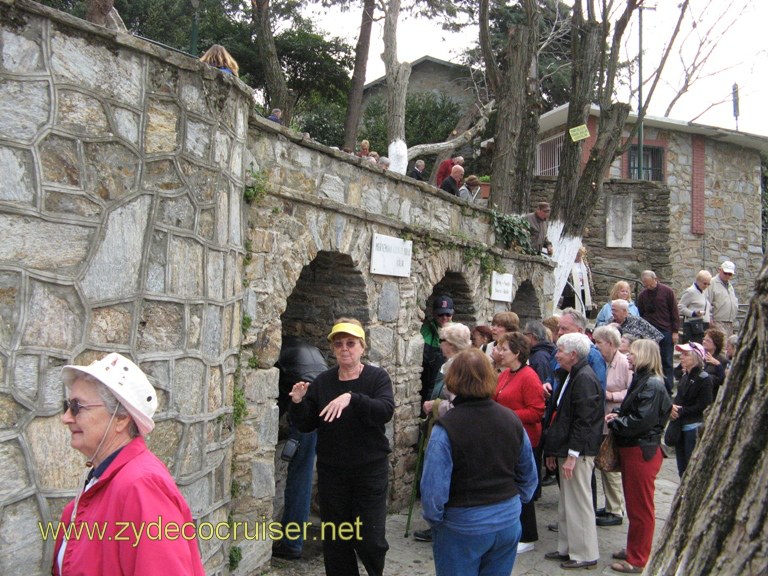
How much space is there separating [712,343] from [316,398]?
4.29m

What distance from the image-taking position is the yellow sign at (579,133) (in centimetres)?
1083

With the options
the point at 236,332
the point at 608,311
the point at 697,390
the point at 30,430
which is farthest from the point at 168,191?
the point at 608,311

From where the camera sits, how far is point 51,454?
3.20 m

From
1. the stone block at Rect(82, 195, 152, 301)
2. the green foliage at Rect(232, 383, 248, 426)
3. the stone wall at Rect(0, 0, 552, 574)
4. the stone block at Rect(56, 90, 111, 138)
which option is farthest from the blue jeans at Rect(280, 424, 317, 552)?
the stone block at Rect(56, 90, 111, 138)

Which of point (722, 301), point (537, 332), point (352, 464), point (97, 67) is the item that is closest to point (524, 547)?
point (537, 332)

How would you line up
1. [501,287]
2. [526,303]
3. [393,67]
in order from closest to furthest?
[501,287]
[526,303]
[393,67]

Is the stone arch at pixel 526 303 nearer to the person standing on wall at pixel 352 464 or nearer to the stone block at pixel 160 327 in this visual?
the person standing on wall at pixel 352 464

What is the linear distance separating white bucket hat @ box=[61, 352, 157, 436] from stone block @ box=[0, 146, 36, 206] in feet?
3.99

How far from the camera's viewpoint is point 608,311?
359 inches

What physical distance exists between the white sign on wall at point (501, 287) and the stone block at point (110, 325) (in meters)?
5.80

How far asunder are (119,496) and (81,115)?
2.12m

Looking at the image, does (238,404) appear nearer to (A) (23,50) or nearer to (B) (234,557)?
(B) (234,557)

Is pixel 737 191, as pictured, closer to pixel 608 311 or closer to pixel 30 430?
pixel 608 311

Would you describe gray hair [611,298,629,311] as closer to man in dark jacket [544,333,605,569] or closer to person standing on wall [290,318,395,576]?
man in dark jacket [544,333,605,569]
